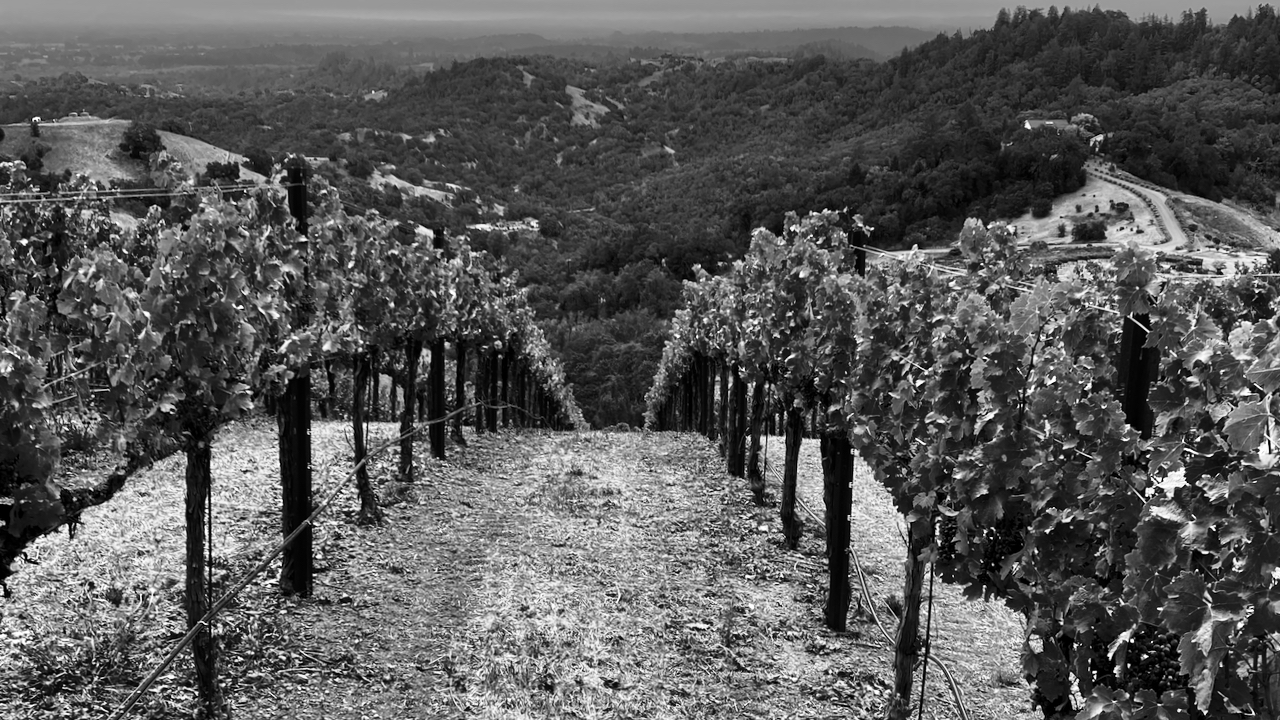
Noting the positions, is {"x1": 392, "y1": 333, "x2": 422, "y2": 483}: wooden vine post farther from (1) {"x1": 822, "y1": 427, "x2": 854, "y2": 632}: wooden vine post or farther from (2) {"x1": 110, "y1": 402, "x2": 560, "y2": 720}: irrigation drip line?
(1) {"x1": 822, "y1": 427, "x2": 854, "y2": 632}: wooden vine post

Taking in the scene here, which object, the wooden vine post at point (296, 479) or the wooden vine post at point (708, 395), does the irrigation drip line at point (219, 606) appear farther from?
the wooden vine post at point (708, 395)

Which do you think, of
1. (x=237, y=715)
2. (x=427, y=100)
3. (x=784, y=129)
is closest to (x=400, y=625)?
(x=237, y=715)

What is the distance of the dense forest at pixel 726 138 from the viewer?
2721 inches

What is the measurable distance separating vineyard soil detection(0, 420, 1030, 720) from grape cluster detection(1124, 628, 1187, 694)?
3.23 meters

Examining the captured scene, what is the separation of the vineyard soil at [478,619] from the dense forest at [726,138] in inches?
1147

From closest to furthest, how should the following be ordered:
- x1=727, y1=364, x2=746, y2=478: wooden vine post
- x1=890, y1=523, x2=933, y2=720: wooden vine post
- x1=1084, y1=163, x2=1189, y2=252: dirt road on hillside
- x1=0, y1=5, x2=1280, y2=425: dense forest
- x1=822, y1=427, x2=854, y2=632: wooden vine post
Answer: x1=890, y1=523, x2=933, y2=720: wooden vine post
x1=822, y1=427, x2=854, y2=632: wooden vine post
x1=727, y1=364, x2=746, y2=478: wooden vine post
x1=1084, y1=163, x2=1189, y2=252: dirt road on hillside
x1=0, y1=5, x2=1280, y2=425: dense forest

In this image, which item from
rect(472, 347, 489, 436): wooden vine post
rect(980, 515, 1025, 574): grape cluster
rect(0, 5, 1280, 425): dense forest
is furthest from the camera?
rect(0, 5, 1280, 425): dense forest

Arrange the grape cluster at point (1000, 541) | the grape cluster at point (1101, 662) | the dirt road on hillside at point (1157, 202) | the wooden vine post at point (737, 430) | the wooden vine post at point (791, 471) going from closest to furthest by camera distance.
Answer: the grape cluster at point (1101, 662) < the grape cluster at point (1000, 541) < the wooden vine post at point (791, 471) < the wooden vine post at point (737, 430) < the dirt road on hillside at point (1157, 202)

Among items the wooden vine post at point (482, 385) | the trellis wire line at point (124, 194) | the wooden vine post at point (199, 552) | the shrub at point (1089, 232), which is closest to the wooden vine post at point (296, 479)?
the trellis wire line at point (124, 194)

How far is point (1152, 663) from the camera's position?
3.55 metres

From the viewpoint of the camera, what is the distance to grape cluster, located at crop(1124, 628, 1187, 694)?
11.4ft

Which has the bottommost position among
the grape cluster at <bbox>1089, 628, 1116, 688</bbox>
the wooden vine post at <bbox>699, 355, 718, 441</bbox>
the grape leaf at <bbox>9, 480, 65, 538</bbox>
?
Answer: the wooden vine post at <bbox>699, 355, 718, 441</bbox>

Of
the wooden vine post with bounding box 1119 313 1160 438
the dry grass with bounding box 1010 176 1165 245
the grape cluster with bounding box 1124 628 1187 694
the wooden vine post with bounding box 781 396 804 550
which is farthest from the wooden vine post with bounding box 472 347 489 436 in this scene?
the dry grass with bounding box 1010 176 1165 245

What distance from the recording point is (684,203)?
101 m
